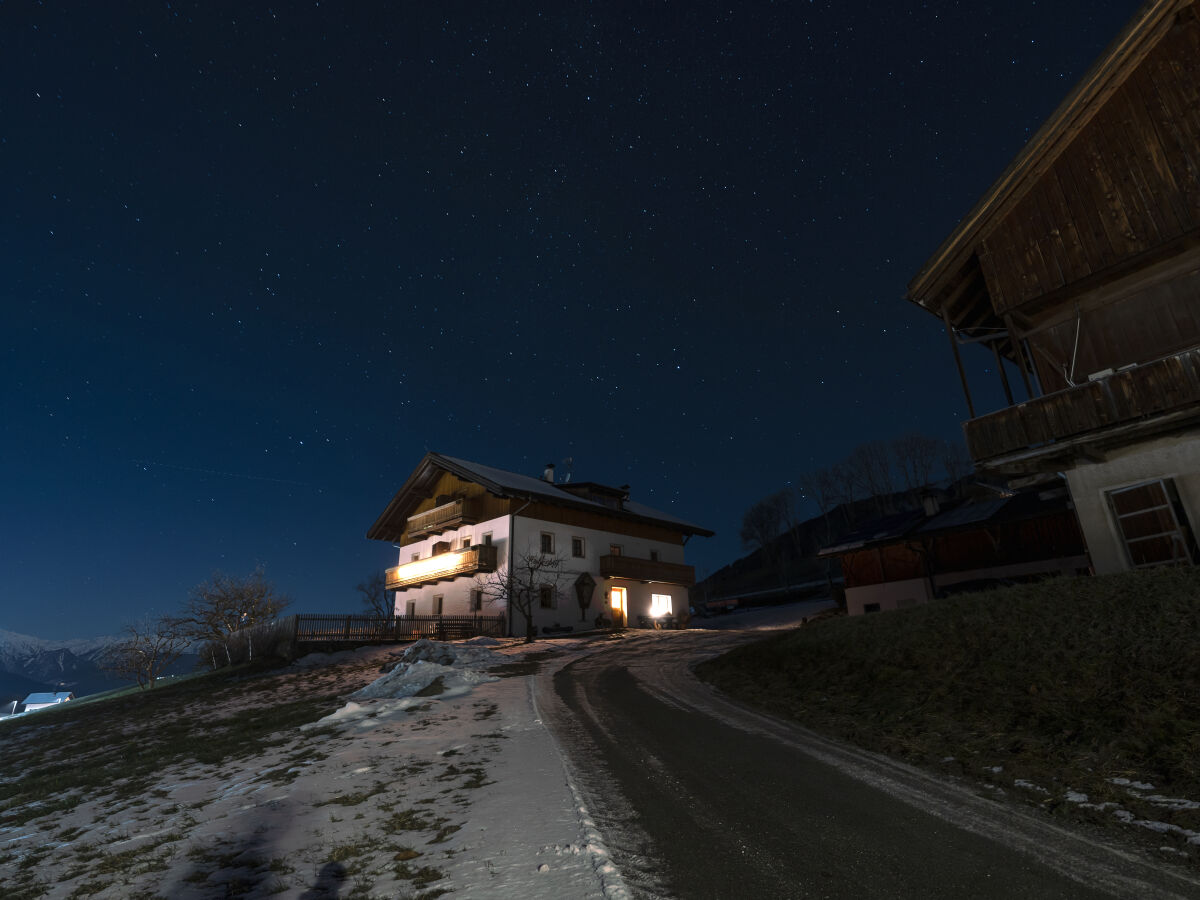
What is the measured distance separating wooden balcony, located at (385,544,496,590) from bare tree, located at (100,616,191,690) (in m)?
15.3

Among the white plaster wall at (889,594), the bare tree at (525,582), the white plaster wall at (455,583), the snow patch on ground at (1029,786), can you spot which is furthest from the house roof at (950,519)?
the snow patch on ground at (1029,786)

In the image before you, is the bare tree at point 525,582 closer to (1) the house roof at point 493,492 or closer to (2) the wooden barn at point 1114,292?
(1) the house roof at point 493,492

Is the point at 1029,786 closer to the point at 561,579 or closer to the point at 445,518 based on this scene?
the point at 561,579

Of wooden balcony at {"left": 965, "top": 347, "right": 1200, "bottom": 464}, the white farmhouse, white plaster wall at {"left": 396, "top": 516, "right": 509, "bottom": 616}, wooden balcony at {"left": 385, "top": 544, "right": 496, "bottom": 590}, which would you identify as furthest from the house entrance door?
wooden balcony at {"left": 965, "top": 347, "right": 1200, "bottom": 464}

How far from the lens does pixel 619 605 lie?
40344mm

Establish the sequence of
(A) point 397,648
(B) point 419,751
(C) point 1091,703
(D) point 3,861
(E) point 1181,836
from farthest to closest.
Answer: (A) point 397,648
(B) point 419,751
(C) point 1091,703
(D) point 3,861
(E) point 1181,836

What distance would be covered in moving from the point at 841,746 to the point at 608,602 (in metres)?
32.0

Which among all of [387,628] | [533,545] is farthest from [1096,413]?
[387,628]

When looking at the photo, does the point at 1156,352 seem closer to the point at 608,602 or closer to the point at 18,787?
the point at 18,787

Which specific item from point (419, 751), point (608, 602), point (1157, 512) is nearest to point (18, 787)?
point (419, 751)

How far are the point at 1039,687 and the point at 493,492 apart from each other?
29.6 m

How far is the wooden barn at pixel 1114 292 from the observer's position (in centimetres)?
1288

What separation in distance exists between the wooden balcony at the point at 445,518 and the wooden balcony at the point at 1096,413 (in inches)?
1112

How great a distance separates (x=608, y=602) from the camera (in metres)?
39.4
